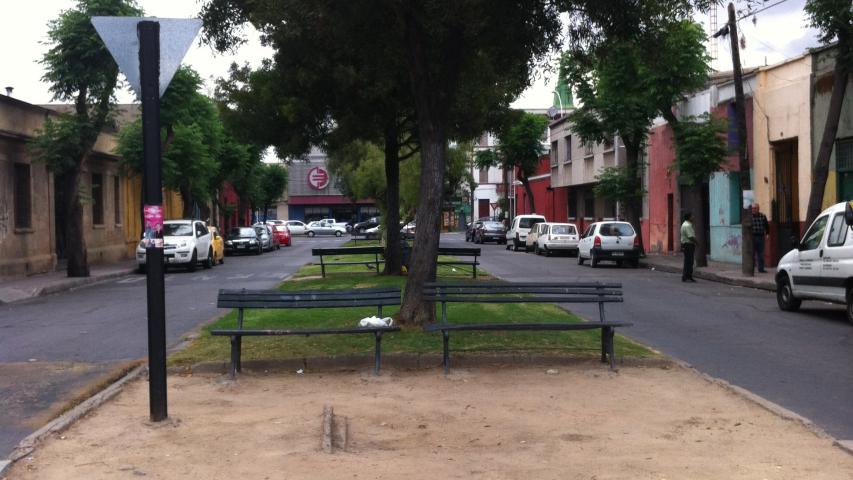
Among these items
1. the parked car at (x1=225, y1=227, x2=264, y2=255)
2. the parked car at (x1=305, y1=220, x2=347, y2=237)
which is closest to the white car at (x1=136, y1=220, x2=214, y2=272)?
the parked car at (x1=225, y1=227, x2=264, y2=255)

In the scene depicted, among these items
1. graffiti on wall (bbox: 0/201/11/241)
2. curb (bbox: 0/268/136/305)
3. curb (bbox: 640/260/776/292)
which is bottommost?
curb (bbox: 640/260/776/292)

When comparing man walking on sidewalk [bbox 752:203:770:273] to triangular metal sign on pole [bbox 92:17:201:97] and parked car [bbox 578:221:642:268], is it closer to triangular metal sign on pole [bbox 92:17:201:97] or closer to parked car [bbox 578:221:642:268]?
parked car [bbox 578:221:642:268]

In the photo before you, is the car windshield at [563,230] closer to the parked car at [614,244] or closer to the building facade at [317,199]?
the parked car at [614,244]

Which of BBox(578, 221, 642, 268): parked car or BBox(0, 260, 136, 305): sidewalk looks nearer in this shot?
BBox(0, 260, 136, 305): sidewalk

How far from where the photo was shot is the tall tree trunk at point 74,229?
24656 millimetres

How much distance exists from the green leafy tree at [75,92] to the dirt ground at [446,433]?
672 inches

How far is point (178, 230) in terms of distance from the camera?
2973cm

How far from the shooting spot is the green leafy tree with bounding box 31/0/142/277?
23.4m

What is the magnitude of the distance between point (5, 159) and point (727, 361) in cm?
2184

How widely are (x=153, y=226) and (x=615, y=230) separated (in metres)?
22.9

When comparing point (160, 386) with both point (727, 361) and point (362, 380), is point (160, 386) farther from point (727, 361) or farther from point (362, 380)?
point (727, 361)

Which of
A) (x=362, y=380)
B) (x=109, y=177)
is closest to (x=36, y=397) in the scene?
(x=362, y=380)

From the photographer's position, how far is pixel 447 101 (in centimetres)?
1134

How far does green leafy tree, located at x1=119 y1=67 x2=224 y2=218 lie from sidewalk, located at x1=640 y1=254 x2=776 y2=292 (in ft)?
51.7
